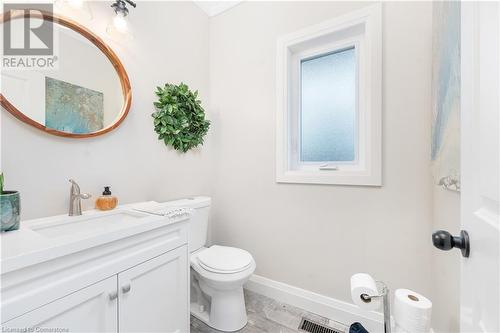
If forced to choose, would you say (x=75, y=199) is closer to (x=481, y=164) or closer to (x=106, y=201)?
(x=106, y=201)

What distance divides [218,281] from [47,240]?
883 mm

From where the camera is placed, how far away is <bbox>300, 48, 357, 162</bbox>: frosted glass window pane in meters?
1.58

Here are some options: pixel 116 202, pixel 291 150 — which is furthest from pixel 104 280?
pixel 291 150

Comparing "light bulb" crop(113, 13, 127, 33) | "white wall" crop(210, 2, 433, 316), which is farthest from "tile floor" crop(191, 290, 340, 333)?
"light bulb" crop(113, 13, 127, 33)

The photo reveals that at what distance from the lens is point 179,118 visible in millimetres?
1688

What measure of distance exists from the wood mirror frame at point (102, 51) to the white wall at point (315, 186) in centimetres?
82

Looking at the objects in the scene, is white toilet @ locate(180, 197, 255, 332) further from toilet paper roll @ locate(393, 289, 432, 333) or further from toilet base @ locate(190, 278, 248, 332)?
toilet paper roll @ locate(393, 289, 432, 333)

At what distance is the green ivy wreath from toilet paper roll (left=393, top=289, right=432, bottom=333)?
5.30 feet


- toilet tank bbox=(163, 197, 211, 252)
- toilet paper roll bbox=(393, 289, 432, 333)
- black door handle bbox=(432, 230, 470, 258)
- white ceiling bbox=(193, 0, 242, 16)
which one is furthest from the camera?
white ceiling bbox=(193, 0, 242, 16)

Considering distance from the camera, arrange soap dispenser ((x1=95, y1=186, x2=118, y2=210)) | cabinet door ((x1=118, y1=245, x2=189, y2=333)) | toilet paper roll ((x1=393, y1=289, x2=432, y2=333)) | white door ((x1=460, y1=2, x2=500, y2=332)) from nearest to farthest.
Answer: white door ((x1=460, y1=2, x2=500, y2=332)) < toilet paper roll ((x1=393, y1=289, x2=432, y2=333)) < cabinet door ((x1=118, y1=245, x2=189, y2=333)) < soap dispenser ((x1=95, y1=186, x2=118, y2=210))

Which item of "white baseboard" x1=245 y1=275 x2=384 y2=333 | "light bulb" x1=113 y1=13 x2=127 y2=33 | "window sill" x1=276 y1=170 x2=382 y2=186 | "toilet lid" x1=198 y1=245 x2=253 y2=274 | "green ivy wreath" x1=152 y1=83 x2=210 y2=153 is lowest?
"white baseboard" x1=245 y1=275 x2=384 y2=333

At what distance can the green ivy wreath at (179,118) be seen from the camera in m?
1.60

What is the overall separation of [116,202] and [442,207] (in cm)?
174

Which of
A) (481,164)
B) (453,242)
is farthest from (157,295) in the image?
(481,164)
